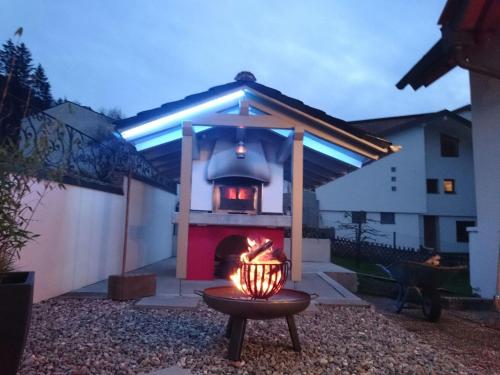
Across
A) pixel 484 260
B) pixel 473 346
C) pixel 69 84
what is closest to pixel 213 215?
pixel 473 346

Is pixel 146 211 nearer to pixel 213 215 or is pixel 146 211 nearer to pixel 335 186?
pixel 213 215

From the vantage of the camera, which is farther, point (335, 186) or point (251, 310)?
point (335, 186)

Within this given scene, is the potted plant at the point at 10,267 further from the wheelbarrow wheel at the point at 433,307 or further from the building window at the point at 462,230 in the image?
the building window at the point at 462,230

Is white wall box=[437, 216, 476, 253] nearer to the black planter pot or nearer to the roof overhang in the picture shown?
the roof overhang

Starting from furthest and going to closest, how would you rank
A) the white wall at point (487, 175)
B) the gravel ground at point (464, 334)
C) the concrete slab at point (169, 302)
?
the white wall at point (487, 175), the concrete slab at point (169, 302), the gravel ground at point (464, 334)

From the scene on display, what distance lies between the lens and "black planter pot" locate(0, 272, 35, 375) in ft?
6.59

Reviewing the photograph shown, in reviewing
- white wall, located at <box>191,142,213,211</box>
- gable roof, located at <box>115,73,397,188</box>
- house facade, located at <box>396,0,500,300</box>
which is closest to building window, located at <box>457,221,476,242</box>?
house facade, located at <box>396,0,500,300</box>

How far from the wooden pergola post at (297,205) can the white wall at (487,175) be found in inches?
118

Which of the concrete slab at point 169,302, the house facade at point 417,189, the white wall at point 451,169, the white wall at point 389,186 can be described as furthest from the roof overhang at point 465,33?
the white wall at point 451,169

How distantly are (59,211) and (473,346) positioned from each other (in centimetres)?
491

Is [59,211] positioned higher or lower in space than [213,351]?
higher

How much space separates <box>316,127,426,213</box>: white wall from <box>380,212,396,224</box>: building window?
10.6 inches

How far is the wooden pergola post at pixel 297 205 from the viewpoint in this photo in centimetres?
531

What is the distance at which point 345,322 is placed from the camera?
3852mm
